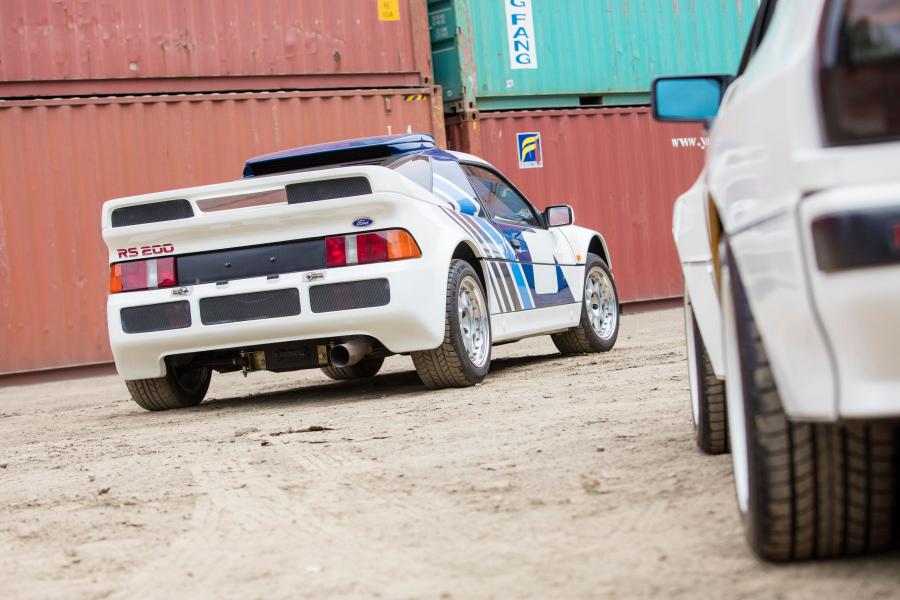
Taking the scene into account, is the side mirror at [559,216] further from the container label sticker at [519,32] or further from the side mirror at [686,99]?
the container label sticker at [519,32]

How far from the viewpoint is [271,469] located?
495cm

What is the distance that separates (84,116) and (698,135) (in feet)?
26.9

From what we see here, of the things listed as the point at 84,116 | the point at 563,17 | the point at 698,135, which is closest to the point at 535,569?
the point at 84,116

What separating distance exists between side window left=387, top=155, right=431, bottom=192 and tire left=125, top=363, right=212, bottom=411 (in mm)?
1749

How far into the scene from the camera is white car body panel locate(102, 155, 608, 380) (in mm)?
6938

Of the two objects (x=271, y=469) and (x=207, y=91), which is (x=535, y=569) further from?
(x=207, y=91)

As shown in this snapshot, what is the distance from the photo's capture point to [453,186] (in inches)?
311

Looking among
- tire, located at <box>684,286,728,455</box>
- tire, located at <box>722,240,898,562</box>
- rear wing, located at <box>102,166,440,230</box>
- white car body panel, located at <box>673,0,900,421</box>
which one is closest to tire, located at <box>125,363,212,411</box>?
rear wing, located at <box>102,166,440,230</box>

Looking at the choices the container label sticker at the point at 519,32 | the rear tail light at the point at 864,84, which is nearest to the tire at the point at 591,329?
the container label sticker at the point at 519,32

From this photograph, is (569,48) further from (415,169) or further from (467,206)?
(415,169)

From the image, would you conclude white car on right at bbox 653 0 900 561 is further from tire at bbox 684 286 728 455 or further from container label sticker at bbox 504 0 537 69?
container label sticker at bbox 504 0 537 69

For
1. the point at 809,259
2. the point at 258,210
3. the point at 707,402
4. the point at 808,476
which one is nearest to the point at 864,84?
the point at 809,259

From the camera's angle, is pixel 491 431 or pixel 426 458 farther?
pixel 491 431

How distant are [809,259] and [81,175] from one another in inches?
469
